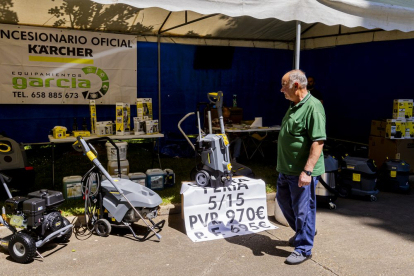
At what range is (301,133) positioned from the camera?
3621 mm

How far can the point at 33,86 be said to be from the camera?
322 inches

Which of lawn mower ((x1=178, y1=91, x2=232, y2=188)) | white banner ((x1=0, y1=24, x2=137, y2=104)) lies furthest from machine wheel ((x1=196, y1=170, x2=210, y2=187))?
white banner ((x1=0, y1=24, x2=137, y2=104))

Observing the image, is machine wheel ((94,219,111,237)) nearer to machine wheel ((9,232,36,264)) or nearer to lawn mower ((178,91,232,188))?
machine wheel ((9,232,36,264))

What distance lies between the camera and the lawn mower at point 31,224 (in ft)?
12.2

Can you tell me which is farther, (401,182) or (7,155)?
(401,182)

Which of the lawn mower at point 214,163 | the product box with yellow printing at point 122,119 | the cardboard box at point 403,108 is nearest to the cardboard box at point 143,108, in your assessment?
the product box with yellow printing at point 122,119

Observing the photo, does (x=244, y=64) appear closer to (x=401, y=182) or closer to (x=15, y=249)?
(x=401, y=182)

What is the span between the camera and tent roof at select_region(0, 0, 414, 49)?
4703mm

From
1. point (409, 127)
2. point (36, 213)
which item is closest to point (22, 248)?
point (36, 213)

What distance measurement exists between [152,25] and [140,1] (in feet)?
14.1

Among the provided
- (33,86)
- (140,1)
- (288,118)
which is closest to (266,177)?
(288,118)

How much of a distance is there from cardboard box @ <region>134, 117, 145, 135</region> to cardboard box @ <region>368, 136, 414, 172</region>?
4.56 metres

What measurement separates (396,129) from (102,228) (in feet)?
18.5

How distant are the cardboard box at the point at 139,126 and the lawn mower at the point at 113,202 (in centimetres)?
213
